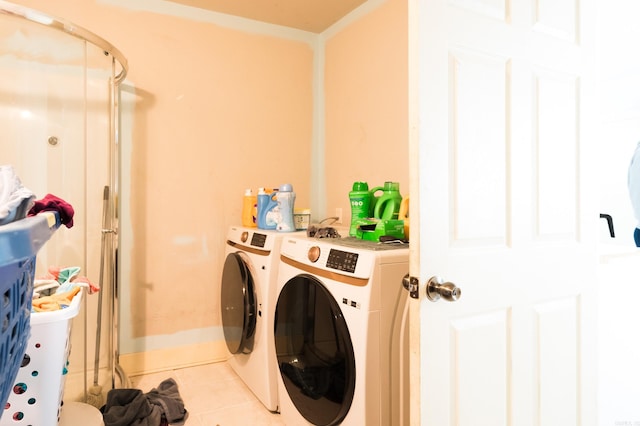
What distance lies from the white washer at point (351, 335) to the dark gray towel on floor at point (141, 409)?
0.71m

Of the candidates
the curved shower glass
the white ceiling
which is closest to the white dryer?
the curved shower glass

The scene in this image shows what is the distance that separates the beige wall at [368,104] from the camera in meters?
2.35

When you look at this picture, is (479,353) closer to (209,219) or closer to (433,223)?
(433,223)

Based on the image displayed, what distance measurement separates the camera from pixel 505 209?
1206mm

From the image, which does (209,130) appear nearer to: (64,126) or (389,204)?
(64,126)

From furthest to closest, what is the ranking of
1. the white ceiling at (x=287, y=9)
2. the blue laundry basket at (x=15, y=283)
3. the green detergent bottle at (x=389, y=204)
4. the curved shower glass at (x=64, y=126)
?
the white ceiling at (x=287, y=9) → the green detergent bottle at (x=389, y=204) → the curved shower glass at (x=64, y=126) → the blue laundry basket at (x=15, y=283)

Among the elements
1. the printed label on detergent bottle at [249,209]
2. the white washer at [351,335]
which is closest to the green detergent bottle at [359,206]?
the white washer at [351,335]

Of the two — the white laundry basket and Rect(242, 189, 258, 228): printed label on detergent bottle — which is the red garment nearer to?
the white laundry basket

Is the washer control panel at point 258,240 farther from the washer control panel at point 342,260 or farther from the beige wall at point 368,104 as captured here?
the beige wall at point 368,104

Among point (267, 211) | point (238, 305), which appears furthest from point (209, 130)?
point (238, 305)

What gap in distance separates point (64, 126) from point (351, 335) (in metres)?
1.59

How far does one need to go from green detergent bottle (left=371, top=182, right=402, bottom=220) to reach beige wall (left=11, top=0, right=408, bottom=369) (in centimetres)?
39

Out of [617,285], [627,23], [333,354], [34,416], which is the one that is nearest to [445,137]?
[333,354]

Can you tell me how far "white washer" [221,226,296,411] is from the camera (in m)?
2.02
